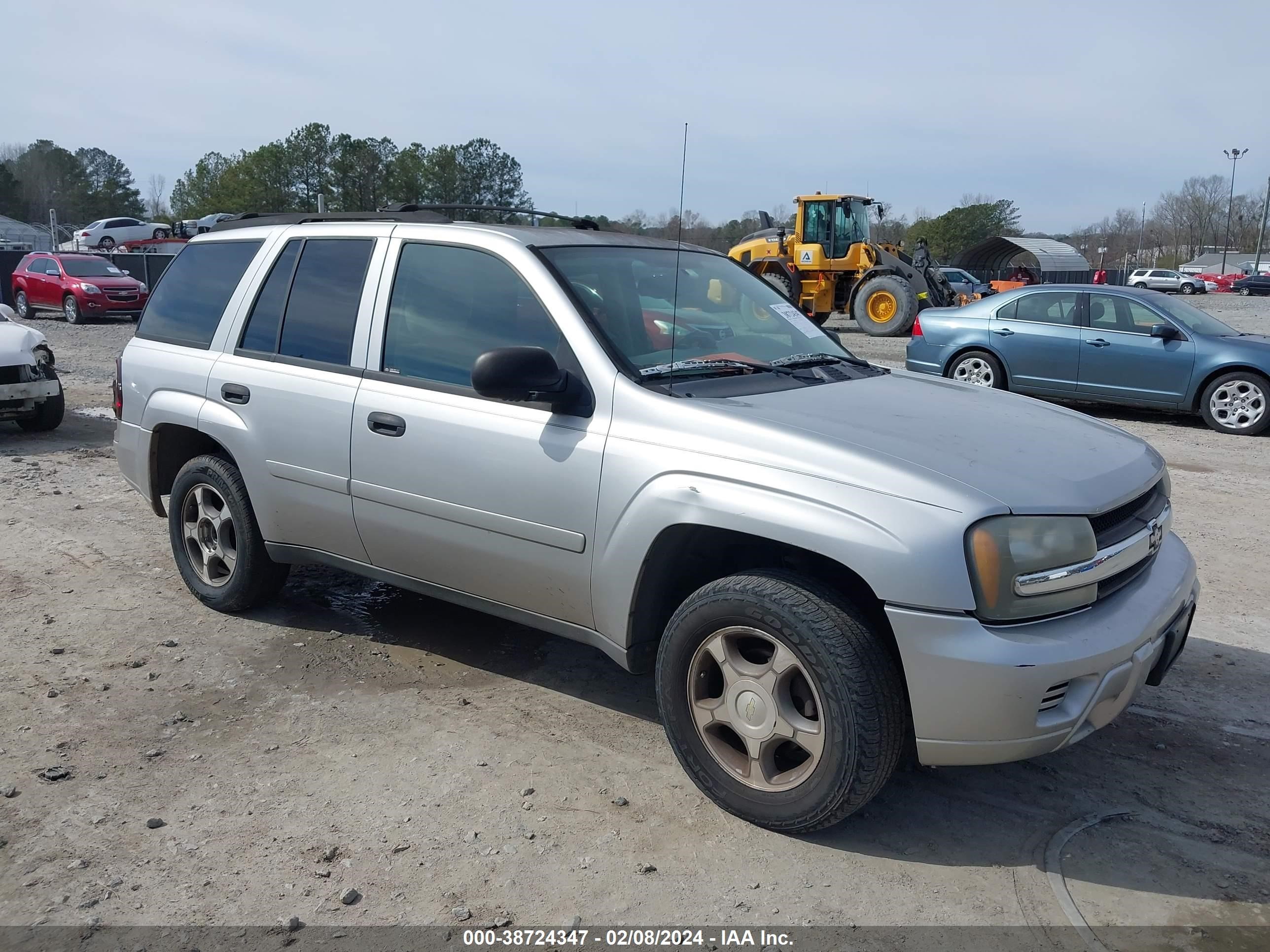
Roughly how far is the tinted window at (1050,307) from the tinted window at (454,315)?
9.22 m

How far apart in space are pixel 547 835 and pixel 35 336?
905cm

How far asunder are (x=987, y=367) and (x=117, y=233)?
4696 centimetres

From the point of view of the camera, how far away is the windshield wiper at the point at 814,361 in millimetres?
4051

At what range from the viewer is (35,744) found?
3766 mm

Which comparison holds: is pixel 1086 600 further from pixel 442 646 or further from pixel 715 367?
pixel 442 646

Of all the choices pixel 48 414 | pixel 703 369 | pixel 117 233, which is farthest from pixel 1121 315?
pixel 117 233

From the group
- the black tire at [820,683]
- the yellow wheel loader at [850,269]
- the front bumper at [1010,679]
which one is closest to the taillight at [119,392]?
the black tire at [820,683]

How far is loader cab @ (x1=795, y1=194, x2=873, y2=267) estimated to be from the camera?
22.0 meters

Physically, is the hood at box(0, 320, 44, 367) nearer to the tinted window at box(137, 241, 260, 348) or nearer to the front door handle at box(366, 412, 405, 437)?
the tinted window at box(137, 241, 260, 348)

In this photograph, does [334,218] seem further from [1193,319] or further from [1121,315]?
[1193,319]

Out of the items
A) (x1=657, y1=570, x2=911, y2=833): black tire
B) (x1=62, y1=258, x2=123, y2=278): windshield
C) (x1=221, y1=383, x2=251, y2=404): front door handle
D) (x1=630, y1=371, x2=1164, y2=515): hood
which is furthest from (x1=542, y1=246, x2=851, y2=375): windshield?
(x1=62, y1=258, x2=123, y2=278): windshield

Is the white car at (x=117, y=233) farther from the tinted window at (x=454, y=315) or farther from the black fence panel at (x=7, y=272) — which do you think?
the tinted window at (x=454, y=315)

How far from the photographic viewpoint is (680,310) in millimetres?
3994

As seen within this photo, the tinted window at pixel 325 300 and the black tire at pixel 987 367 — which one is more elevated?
the tinted window at pixel 325 300
